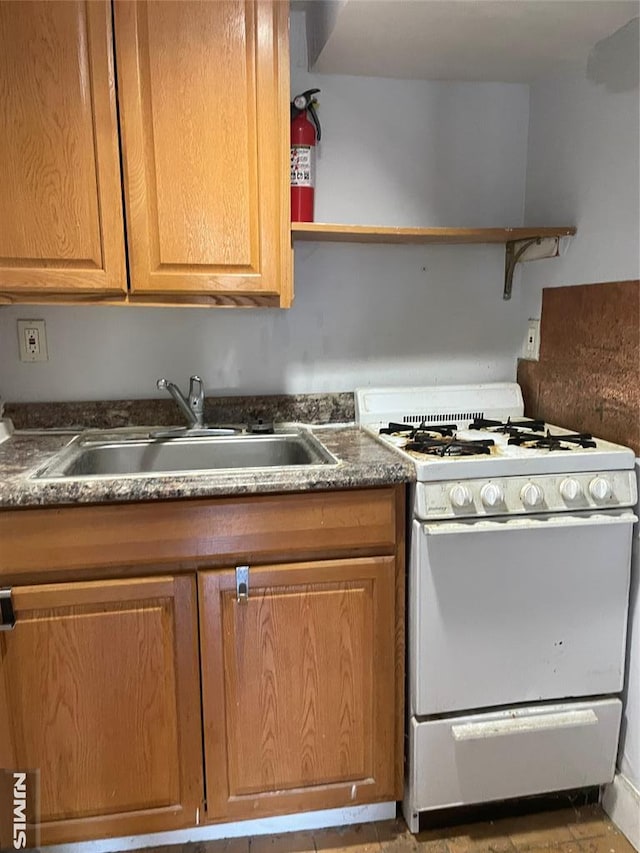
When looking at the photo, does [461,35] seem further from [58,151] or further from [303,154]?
[58,151]

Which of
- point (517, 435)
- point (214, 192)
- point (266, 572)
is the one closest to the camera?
point (266, 572)

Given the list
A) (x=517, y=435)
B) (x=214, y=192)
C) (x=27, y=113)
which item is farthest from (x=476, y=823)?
(x=27, y=113)

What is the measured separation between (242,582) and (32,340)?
97cm

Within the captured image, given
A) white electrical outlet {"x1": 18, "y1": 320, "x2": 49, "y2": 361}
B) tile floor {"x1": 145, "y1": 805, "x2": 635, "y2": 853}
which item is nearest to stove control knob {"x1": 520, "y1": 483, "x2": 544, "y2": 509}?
tile floor {"x1": 145, "y1": 805, "x2": 635, "y2": 853}

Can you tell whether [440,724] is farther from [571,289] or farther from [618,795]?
[571,289]

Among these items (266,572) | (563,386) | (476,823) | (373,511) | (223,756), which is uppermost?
(563,386)

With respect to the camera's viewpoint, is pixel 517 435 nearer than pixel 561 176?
Yes

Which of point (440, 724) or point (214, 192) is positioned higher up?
point (214, 192)

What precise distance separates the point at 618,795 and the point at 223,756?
3.24 ft

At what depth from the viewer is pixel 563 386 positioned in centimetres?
170

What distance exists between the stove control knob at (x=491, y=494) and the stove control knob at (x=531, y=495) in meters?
0.05

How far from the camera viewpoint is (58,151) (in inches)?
53.0

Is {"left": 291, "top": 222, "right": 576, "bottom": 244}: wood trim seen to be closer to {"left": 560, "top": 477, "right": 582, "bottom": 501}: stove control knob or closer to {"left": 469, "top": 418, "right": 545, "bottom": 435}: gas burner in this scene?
{"left": 469, "top": 418, "right": 545, "bottom": 435}: gas burner

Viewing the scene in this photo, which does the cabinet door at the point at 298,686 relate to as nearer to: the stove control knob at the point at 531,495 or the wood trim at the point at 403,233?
the stove control knob at the point at 531,495
